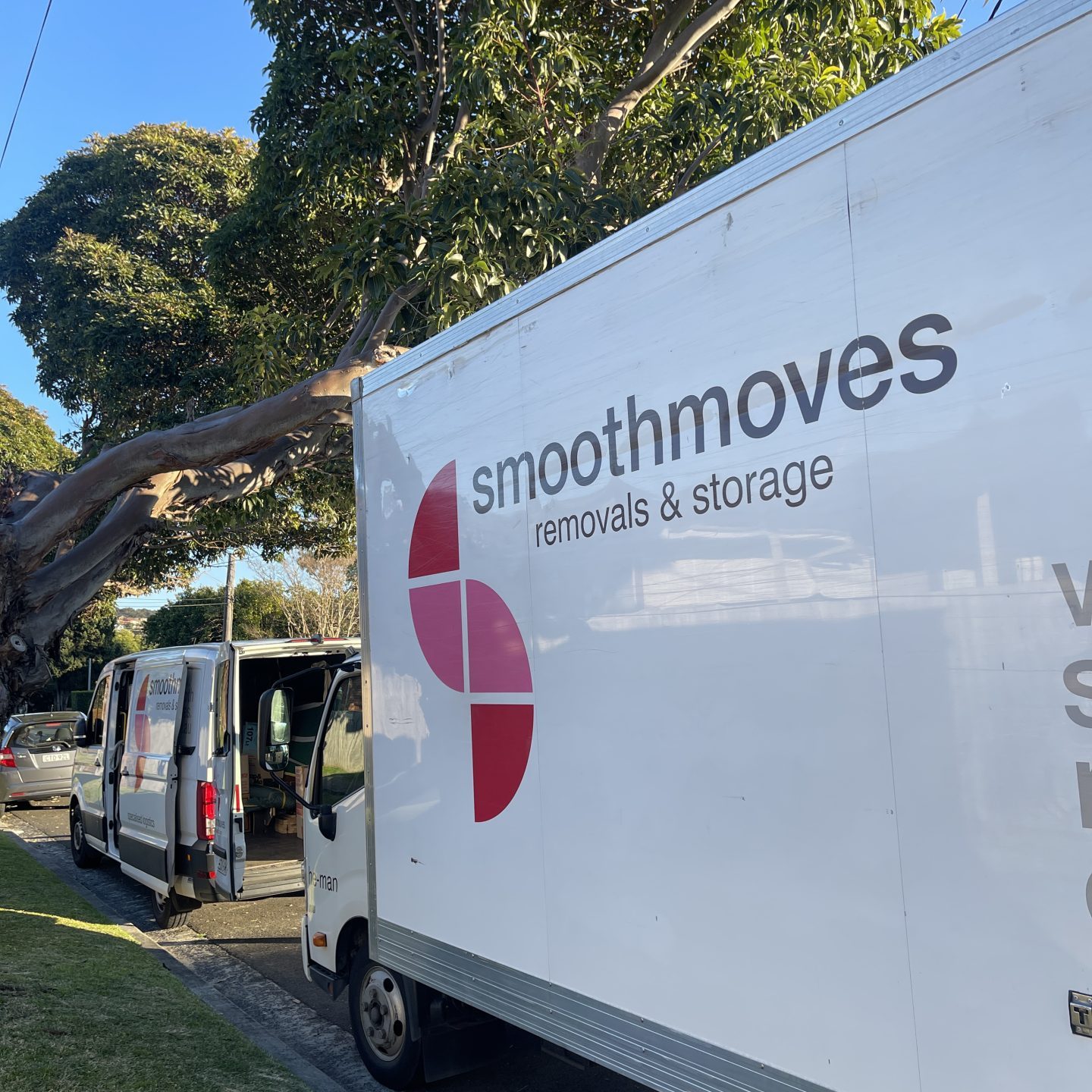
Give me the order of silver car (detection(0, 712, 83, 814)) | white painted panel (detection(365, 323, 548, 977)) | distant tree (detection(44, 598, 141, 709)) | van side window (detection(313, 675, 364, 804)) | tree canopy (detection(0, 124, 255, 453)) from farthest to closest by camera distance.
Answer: distant tree (detection(44, 598, 141, 709)), silver car (detection(0, 712, 83, 814)), tree canopy (detection(0, 124, 255, 453)), van side window (detection(313, 675, 364, 804)), white painted panel (detection(365, 323, 548, 977))

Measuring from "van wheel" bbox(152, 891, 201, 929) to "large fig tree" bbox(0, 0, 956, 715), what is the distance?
3.47 metres

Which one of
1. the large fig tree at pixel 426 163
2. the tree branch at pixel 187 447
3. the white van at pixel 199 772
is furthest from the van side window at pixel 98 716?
the tree branch at pixel 187 447

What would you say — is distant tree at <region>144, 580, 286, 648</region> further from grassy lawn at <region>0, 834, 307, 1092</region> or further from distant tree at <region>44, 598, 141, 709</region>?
grassy lawn at <region>0, 834, 307, 1092</region>

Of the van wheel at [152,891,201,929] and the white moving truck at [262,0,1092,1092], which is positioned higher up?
the white moving truck at [262,0,1092,1092]

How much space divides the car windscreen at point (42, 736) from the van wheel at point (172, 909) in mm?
7668

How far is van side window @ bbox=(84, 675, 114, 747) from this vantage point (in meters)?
10.3

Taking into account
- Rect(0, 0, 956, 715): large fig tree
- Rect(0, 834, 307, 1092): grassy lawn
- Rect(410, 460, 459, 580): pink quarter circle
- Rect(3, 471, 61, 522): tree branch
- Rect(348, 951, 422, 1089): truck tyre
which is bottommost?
Rect(0, 834, 307, 1092): grassy lawn

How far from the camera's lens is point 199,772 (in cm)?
768

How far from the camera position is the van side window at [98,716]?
10305 millimetres

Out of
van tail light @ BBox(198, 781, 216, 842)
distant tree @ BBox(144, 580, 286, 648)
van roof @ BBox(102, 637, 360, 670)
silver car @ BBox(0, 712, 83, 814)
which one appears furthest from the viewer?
distant tree @ BBox(144, 580, 286, 648)

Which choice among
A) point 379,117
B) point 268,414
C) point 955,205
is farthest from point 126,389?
point 955,205

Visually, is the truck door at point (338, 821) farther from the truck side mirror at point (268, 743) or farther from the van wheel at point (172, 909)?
the van wheel at point (172, 909)

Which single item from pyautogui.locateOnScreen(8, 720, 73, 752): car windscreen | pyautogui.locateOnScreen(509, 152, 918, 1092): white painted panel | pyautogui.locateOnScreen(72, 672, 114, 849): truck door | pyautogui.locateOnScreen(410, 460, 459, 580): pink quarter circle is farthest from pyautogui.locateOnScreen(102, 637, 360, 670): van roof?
pyautogui.locateOnScreen(8, 720, 73, 752): car windscreen

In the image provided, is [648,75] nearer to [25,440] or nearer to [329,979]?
[329,979]
